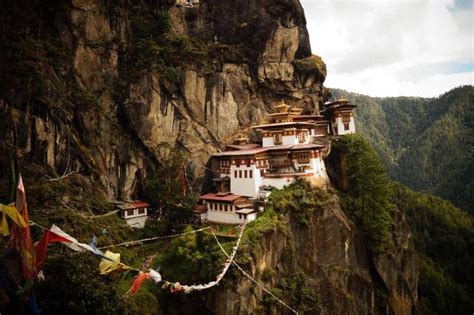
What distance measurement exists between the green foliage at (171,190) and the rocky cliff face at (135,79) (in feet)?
5.99

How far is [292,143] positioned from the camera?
3894cm

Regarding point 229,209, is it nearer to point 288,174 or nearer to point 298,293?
Answer: point 288,174

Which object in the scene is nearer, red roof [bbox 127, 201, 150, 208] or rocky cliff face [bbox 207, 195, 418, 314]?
rocky cliff face [bbox 207, 195, 418, 314]

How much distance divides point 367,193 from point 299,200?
34.3ft

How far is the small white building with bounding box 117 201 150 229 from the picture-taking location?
109 ft

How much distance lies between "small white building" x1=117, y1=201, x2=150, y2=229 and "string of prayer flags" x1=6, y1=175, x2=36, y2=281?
19.7m

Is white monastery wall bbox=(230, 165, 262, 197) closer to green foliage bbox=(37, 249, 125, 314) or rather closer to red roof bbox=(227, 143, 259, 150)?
red roof bbox=(227, 143, 259, 150)

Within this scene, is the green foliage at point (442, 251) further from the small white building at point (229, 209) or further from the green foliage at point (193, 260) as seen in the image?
the green foliage at point (193, 260)

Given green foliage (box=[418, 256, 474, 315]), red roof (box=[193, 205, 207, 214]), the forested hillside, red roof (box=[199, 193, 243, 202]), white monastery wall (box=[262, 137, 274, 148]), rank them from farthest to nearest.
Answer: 1. green foliage (box=[418, 256, 474, 315])
2. white monastery wall (box=[262, 137, 274, 148])
3. the forested hillside
4. red roof (box=[193, 205, 207, 214])
5. red roof (box=[199, 193, 243, 202])

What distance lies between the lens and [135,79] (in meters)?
38.2

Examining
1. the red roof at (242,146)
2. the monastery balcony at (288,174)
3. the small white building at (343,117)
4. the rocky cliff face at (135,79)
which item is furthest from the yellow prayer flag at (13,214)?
the small white building at (343,117)

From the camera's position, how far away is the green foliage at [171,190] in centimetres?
3456

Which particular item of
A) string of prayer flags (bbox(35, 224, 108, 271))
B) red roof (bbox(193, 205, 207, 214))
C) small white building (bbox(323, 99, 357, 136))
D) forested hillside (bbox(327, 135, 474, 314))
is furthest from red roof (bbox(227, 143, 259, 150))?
string of prayer flags (bbox(35, 224, 108, 271))

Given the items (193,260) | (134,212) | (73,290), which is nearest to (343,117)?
(134,212)
